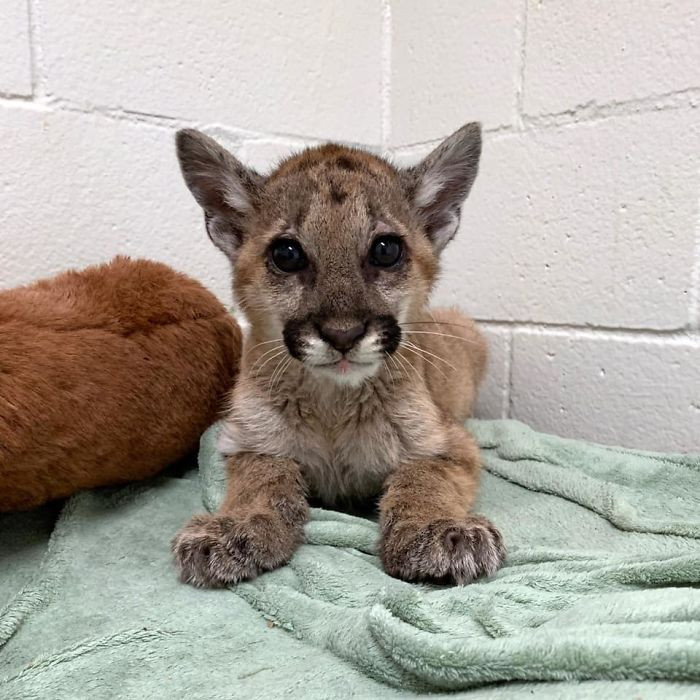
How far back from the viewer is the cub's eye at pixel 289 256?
1.50 metres

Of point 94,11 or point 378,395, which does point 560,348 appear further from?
point 94,11

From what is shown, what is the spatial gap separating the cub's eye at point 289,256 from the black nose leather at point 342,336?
24cm

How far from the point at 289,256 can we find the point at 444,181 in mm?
542

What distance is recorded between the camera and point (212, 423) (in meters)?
1.92

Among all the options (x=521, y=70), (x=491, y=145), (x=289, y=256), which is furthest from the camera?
(x=491, y=145)

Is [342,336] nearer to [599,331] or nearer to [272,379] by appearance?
[272,379]

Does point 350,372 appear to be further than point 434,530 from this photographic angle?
Yes

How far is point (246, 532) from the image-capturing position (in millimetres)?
1312

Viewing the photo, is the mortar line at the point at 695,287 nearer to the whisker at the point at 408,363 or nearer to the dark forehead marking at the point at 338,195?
the whisker at the point at 408,363

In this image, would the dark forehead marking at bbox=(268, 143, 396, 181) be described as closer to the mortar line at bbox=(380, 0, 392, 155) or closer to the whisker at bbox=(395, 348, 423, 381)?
the whisker at bbox=(395, 348, 423, 381)

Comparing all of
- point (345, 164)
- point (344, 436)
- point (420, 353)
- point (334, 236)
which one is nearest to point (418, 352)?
point (420, 353)

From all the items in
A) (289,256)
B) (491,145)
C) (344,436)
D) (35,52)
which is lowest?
(344,436)

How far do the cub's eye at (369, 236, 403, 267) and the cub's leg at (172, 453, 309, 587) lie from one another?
1.88 ft

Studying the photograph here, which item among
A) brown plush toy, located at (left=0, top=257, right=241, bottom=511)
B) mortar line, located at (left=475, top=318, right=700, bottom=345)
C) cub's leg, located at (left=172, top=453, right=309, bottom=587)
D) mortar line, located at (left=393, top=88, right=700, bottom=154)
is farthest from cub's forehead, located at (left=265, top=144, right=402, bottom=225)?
mortar line, located at (left=475, top=318, right=700, bottom=345)
